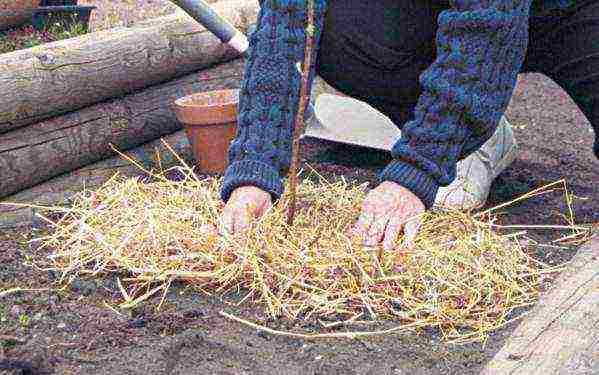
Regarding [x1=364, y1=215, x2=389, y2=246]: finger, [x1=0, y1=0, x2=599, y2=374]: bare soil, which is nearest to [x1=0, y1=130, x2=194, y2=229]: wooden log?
[x1=0, y1=0, x2=599, y2=374]: bare soil

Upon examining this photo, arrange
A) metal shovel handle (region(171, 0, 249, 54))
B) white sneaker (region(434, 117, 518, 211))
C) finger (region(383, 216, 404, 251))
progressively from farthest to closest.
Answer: metal shovel handle (region(171, 0, 249, 54))
white sneaker (region(434, 117, 518, 211))
finger (region(383, 216, 404, 251))

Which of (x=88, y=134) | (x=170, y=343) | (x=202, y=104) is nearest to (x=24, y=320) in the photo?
(x=170, y=343)

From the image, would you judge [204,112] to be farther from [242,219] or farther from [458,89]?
[458,89]

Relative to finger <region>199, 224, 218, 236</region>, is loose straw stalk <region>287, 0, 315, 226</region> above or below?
above

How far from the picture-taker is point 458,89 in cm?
Result: 200

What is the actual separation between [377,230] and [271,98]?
0.44 meters

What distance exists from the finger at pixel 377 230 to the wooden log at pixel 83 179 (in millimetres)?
970

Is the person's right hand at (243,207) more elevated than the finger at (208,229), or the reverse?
the person's right hand at (243,207)

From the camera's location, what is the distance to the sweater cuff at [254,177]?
2123mm

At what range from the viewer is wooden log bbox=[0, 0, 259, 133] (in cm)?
270

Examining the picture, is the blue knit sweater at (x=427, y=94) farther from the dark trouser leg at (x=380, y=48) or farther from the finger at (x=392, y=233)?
the dark trouser leg at (x=380, y=48)

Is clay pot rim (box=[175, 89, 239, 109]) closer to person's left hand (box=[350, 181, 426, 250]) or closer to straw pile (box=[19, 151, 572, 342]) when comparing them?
straw pile (box=[19, 151, 572, 342])

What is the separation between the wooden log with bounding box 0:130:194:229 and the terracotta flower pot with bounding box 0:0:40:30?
0.72 m

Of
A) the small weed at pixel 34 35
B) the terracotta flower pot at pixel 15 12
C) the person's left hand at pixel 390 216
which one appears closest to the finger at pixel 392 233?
the person's left hand at pixel 390 216
